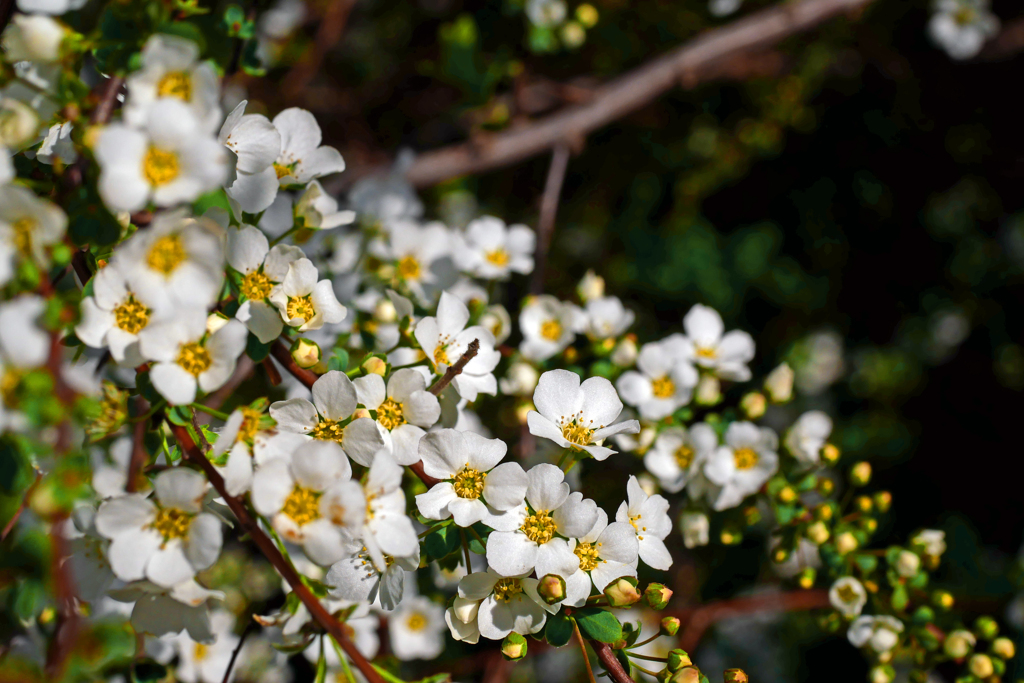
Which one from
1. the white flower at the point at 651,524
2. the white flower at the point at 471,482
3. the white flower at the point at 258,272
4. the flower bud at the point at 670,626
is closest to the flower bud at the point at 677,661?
the flower bud at the point at 670,626

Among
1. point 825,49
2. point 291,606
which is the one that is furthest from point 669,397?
point 825,49

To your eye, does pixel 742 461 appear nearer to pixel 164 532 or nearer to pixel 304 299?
pixel 304 299

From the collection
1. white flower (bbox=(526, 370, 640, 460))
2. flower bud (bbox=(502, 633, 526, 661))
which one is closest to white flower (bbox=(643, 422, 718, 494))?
white flower (bbox=(526, 370, 640, 460))

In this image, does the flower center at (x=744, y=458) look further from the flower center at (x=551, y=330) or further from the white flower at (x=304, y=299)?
the white flower at (x=304, y=299)

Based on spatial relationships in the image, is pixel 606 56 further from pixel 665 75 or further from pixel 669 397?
pixel 669 397

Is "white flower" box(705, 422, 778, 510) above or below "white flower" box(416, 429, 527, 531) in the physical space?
below

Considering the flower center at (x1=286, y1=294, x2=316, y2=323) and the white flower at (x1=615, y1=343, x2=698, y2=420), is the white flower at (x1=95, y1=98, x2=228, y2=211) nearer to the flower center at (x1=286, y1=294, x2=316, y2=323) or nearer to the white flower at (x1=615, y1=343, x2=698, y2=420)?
the flower center at (x1=286, y1=294, x2=316, y2=323)

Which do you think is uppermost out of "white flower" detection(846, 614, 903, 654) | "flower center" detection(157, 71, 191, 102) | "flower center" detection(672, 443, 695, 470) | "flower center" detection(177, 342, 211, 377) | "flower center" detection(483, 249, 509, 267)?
"flower center" detection(157, 71, 191, 102)

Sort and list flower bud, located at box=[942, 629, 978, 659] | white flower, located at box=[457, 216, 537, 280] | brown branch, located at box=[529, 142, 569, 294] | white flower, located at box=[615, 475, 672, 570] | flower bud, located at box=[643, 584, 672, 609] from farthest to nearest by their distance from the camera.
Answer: brown branch, located at box=[529, 142, 569, 294] → white flower, located at box=[457, 216, 537, 280] → flower bud, located at box=[942, 629, 978, 659] → white flower, located at box=[615, 475, 672, 570] → flower bud, located at box=[643, 584, 672, 609]
